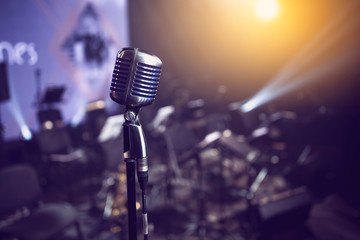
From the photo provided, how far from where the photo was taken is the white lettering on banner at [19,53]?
206 inches

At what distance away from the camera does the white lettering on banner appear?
17.2 ft

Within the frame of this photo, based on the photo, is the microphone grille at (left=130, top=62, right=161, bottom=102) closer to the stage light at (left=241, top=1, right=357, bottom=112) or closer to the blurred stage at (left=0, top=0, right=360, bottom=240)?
the blurred stage at (left=0, top=0, right=360, bottom=240)

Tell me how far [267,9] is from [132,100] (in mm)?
6449

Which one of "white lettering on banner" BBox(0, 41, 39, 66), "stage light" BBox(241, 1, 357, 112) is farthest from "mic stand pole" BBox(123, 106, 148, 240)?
"white lettering on banner" BBox(0, 41, 39, 66)

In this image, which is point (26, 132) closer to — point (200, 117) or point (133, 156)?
point (200, 117)

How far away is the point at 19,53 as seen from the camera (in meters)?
5.47

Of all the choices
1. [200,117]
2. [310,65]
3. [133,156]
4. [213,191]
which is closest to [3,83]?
[213,191]

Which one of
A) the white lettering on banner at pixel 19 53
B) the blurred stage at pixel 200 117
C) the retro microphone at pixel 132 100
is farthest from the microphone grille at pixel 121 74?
the white lettering on banner at pixel 19 53

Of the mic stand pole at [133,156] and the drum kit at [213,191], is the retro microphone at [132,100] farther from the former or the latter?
the drum kit at [213,191]

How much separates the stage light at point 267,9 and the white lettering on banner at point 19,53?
15.6 ft

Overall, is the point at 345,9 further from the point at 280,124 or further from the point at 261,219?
the point at 261,219

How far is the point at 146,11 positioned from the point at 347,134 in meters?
5.65

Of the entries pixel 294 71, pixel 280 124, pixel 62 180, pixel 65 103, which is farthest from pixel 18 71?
pixel 294 71

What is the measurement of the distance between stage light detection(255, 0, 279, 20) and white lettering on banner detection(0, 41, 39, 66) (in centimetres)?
474
